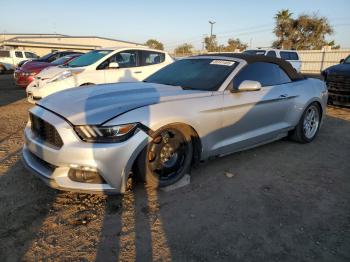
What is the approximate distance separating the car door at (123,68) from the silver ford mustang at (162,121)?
3677 mm

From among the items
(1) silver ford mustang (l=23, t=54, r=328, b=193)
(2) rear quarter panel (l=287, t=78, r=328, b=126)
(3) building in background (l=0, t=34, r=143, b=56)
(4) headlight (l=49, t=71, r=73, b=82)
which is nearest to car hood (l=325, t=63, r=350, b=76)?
(2) rear quarter panel (l=287, t=78, r=328, b=126)

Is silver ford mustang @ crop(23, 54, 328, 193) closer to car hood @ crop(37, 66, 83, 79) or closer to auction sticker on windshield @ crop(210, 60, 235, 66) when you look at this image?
auction sticker on windshield @ crop(210, 60, 235, 66)

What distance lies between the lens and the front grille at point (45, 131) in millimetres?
3297

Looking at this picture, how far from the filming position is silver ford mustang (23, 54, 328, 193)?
3.23 meters

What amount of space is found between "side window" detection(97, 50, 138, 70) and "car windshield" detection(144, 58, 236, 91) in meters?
3.85

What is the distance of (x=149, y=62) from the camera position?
9.44 metres

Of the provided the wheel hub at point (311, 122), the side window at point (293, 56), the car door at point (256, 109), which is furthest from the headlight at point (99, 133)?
the side window at point (293, 56)

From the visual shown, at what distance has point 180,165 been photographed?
13.2 feet

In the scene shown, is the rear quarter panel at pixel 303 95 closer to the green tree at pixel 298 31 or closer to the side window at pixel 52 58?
the side window at pixel 52 58

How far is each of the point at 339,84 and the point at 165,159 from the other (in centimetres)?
711

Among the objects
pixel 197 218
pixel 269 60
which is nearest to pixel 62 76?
pixel 269 60

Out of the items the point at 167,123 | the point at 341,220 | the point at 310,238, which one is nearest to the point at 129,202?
the point at 167,123

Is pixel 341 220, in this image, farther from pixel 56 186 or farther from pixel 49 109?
pixel 49 109

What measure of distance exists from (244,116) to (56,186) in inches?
101
